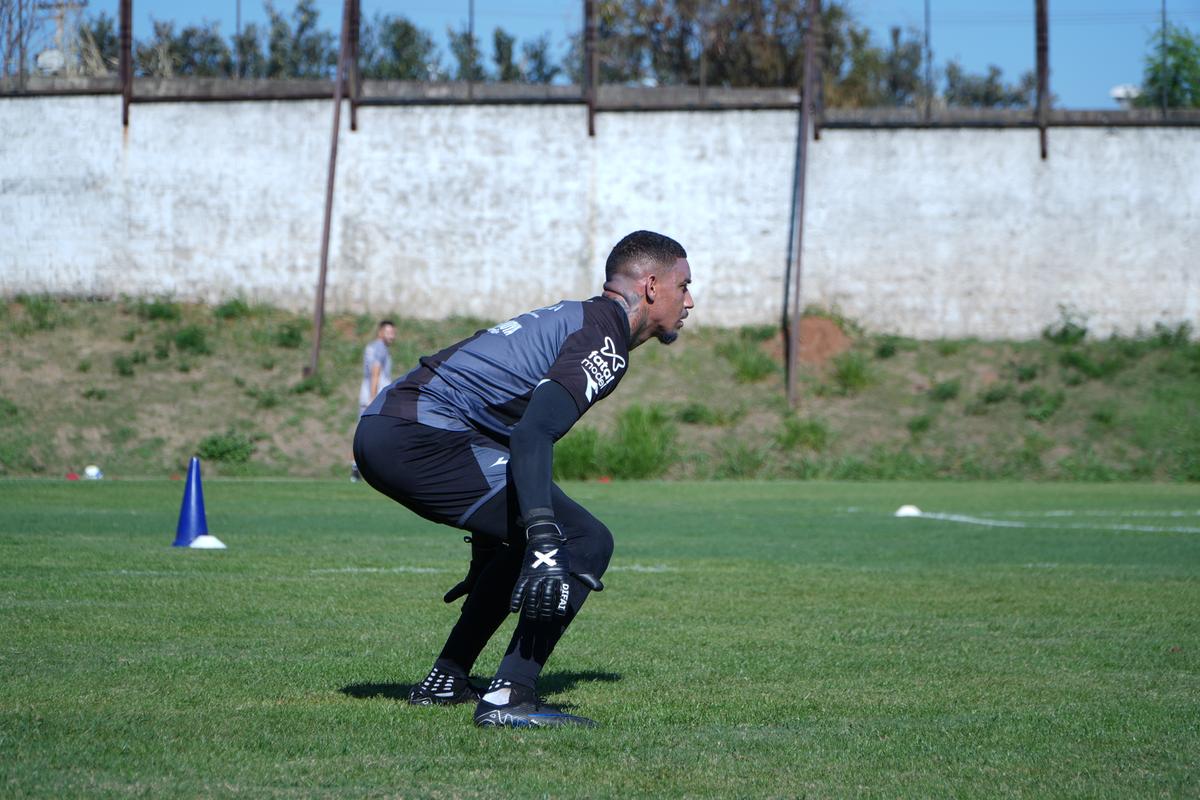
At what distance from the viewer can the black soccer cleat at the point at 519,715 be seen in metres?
4.64

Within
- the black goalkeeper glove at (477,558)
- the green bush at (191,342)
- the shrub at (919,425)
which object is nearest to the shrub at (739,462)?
the shrub at (919,425)

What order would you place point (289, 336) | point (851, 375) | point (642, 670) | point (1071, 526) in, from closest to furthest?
point (642, 670), point (1071, 526), point (851, 375), point (289, 336)

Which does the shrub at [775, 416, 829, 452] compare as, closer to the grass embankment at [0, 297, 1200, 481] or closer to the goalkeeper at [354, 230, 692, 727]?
the grass embankment at [0, 297, 1200, 481]

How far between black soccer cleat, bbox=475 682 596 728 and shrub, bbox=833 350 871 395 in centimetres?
2597

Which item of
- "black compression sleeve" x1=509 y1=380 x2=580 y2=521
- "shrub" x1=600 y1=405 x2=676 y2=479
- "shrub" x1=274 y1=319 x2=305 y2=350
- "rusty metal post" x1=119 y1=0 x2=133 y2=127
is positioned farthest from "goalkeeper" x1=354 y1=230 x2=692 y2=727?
"rusty metal post" x1=119 y1=0 x2=133 y2=127

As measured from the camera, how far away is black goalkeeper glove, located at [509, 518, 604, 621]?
167 inches

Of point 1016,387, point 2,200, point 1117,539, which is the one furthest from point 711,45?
point 1117,539

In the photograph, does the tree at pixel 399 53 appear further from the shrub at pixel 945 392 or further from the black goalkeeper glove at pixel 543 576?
the black goalkeeper glove at pixel 543 576

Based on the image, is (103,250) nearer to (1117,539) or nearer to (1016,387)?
(1016,387)

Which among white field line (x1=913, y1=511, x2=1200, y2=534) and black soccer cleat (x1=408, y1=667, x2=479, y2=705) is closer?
black soccer cleat (x1=408, y1=667, x2=479, y2=705)

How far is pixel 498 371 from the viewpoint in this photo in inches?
185

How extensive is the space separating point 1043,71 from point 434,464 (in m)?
29.9

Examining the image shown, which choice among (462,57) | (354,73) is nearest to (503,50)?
(462,57)

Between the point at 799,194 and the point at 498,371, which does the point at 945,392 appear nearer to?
the point at 799,194
